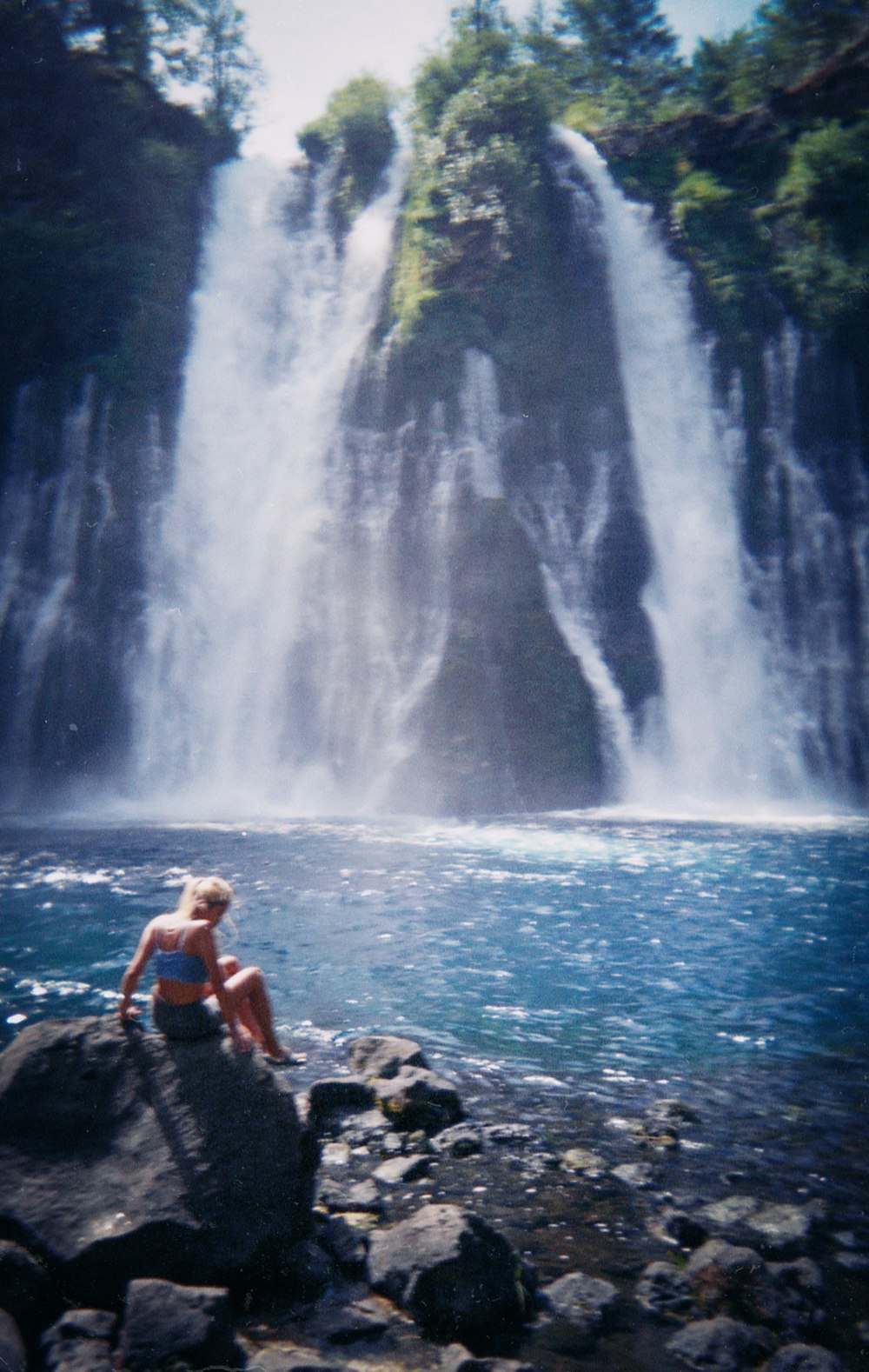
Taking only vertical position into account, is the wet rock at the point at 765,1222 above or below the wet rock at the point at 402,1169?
below

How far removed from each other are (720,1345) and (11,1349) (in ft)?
9.87

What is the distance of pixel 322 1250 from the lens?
14.8ft

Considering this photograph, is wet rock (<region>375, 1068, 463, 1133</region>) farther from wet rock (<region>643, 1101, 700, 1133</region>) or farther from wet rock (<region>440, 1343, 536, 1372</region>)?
wet rock (<region>440, 1343, 536, 1372</region>)

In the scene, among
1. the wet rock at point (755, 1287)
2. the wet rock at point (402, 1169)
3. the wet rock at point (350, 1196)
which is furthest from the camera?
the wet rock at point (402, 1169)

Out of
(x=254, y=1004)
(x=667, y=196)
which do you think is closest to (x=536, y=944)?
(x=254, y=1004)

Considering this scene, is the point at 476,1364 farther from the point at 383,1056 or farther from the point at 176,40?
the point at 176,40

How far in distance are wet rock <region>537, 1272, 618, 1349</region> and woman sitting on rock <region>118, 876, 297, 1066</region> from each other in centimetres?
198

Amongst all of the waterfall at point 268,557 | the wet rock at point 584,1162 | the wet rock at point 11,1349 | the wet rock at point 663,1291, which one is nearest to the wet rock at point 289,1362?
the wet rock at point 11,1349

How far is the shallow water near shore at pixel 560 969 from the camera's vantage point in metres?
5.93

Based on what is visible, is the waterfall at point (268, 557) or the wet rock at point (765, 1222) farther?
the waterfall at point (268, 557)

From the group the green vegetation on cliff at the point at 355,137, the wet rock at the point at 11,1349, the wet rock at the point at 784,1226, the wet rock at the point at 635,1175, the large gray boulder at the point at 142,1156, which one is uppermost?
the green vegetation on cliff at the point at 355,137

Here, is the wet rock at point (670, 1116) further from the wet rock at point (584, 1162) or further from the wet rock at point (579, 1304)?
the wet rock at point (579, 1304)

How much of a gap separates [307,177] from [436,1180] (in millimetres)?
36975

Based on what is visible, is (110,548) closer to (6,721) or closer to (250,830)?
(6,721)
